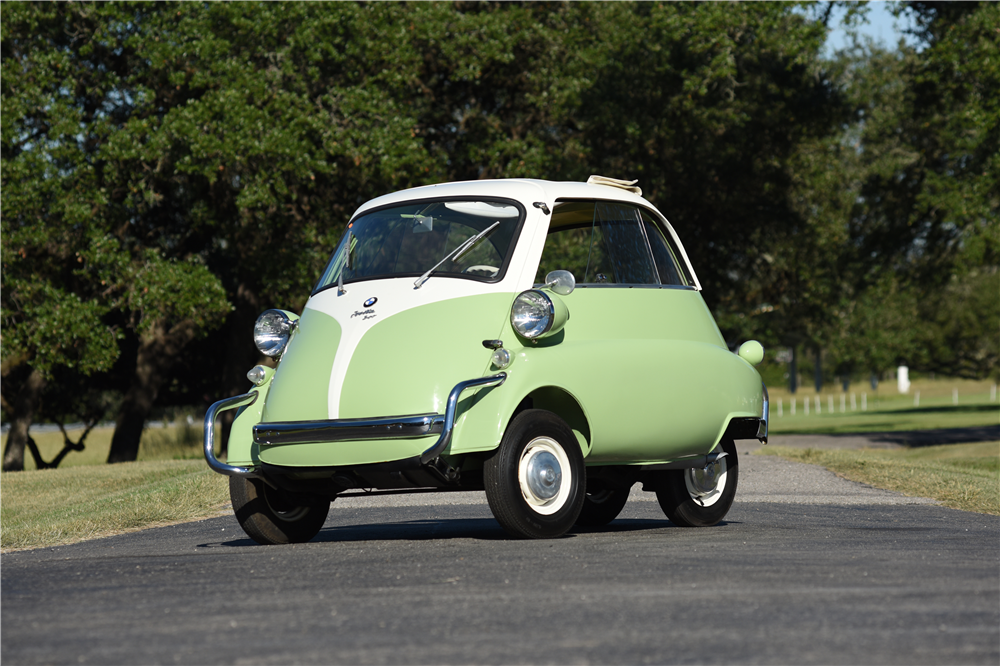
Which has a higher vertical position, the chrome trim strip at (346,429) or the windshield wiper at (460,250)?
the windshield wiper at (460,250)

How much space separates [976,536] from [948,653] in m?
3.98

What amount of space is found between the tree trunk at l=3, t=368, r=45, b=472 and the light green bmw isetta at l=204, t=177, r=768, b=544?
18335 millimetres

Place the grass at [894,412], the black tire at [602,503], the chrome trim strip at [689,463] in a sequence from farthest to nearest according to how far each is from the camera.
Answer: the grass at [894,412] < the black tire at [602,503] < the chrome trim strip at [689,463]

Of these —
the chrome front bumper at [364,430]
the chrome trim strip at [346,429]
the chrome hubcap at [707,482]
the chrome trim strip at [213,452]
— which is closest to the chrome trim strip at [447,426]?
the chrome front bumper at [364,430]

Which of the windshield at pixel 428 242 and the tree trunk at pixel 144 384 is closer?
the windshield at pixel 428 242

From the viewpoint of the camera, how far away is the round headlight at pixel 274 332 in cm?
790

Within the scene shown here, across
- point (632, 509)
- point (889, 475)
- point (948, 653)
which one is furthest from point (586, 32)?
point (948, 653)

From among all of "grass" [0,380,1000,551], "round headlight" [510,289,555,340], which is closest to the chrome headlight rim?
"round headlight" [510,289,555,340]

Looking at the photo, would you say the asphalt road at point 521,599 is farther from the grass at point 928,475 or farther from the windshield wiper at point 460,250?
the grass at point 928,475

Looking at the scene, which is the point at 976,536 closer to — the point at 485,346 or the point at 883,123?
the point at 485,346

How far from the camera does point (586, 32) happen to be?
83.1 ft

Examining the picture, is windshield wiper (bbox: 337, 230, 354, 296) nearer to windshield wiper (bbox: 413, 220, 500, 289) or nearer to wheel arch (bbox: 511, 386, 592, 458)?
windshield wiper (bbox: 413, 220, 500, 289)

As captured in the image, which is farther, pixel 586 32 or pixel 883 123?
pixel 883 123

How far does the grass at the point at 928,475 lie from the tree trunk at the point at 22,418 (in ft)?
48.2
